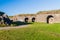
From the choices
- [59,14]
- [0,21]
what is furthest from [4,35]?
[59,14]

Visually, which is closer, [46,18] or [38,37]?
[38,37]

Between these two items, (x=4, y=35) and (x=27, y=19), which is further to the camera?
(x=27, y=19)

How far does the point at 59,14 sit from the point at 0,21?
18951mm

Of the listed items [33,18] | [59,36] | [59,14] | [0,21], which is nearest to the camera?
[59,36]

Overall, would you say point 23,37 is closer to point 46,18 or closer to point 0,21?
point 0,21

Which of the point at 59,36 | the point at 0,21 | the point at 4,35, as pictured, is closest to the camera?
the point at 4,35

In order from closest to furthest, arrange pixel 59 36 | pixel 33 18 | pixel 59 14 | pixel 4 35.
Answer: pixel 4 35 → pixel 59 36 → pixel 59 14 → pixel 33 18

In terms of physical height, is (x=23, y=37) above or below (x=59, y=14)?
below

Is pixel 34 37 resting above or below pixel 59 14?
below

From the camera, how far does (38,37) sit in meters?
16.2

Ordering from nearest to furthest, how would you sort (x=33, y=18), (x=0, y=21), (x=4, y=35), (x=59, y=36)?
1. (x=4, y=35)
2. (x=59, y=36)
3. (x=0, y=21)
4. (x=33, y=18)

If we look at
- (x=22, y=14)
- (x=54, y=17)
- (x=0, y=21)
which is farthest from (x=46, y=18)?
(x=0, y=21)

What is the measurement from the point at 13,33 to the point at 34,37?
6.93 feet

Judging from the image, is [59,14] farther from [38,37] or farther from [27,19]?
[38,37]
